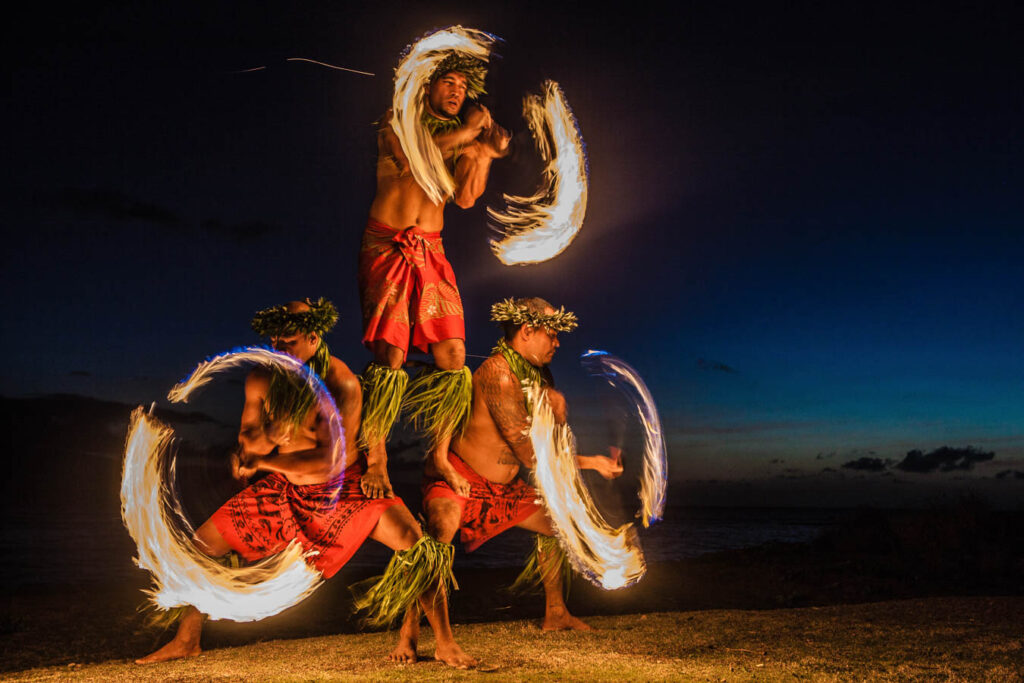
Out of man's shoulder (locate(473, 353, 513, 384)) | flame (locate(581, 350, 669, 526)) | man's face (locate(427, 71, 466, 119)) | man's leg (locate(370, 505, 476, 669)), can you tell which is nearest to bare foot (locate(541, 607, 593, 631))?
flame (locate(581, 350, 669, 526))

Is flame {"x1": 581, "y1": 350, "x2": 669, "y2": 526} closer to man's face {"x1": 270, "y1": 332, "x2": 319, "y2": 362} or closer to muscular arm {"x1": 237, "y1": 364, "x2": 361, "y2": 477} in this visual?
muscular arm {"x1": 237, "y1": 364, "x2": 361, "y2": 477}

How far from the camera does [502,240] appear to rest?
5258 mm

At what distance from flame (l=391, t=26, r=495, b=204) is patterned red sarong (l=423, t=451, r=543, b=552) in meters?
1.73

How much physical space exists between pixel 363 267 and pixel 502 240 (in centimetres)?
97

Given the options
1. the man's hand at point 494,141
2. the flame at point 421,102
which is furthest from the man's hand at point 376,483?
the man's hand at point 494,141

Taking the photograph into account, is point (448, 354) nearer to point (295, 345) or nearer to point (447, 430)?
point (447, 430)

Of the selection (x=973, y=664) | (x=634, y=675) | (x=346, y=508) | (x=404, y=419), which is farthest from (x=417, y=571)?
(x=973, y=664)

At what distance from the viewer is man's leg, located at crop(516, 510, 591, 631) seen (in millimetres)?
5332

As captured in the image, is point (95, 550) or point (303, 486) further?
point (95, 550)

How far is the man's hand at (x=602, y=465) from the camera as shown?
5.14 metres

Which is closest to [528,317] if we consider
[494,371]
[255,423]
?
[494,371]

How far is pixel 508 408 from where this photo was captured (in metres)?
5.02

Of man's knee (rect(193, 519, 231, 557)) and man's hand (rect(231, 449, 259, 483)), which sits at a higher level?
man's hand (rect(231, 449, 259, 483))

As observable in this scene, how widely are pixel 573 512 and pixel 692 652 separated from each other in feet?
3.80
